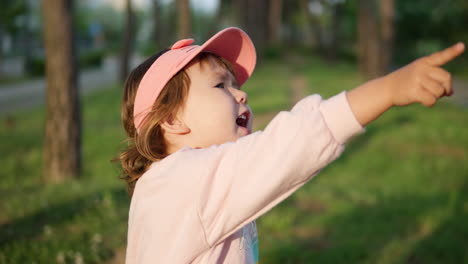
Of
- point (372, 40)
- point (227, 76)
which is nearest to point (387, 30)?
point (372, 40)

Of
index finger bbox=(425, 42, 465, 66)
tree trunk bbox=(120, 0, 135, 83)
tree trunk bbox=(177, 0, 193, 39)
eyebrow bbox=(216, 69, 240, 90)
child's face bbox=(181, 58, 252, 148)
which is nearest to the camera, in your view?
index finger bbox=(425, 42, 465, 66)

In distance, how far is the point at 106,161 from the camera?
730 cm

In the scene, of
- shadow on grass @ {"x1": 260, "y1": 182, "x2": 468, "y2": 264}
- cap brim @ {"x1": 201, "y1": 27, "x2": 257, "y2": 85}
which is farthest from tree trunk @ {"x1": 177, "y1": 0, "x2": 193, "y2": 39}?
cap brim @ {"x1": 201, "y1": 27, "x2": 257, "y2": 85}

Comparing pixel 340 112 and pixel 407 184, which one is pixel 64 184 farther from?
pixel 340 112

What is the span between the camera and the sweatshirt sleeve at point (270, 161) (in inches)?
53.8

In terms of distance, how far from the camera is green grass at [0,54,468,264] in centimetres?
353

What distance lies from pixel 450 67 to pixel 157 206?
96.9 feet

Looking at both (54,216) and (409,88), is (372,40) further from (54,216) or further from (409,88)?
(409,88)

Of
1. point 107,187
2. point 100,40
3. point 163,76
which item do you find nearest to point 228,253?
point 163,76

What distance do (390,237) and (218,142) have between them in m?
2.65

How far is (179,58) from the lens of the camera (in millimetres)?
1756

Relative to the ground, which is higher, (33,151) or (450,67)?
(33,151)

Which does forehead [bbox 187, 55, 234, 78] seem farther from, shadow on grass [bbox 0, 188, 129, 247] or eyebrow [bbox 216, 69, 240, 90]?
shadow on grass [bbox 0, 188, 129, 247]

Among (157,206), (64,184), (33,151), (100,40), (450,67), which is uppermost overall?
(157,206)
